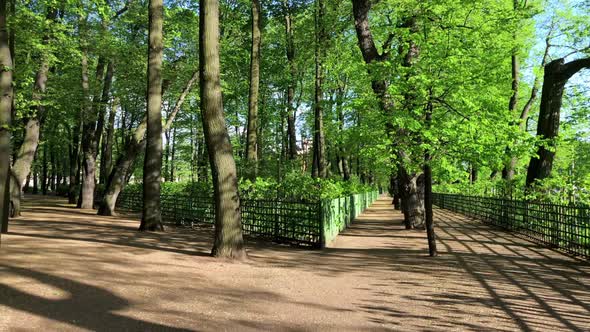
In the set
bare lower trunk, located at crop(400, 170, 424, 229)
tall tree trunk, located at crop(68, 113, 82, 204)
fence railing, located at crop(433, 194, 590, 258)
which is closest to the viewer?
fence railing, located at crop(433, 194, 590, 258)

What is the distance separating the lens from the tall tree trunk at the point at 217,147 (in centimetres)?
896

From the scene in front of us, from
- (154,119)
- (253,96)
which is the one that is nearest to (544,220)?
(253,96)

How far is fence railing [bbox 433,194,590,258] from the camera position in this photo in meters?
10.1

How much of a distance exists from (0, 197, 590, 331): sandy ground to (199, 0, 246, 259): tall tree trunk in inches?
20.1

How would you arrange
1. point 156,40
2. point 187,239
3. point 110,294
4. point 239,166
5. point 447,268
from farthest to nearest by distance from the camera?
point 239,166 → point 156,40 → point 187,239 → point 447,268 → point 110,294

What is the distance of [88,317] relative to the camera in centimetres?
488

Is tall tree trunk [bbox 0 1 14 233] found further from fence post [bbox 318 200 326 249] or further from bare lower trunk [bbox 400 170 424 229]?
bare lower trunk [bbox 400 170 424 229]

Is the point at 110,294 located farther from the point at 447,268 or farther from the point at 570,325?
→ the point at 447,268

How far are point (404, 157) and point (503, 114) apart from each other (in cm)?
278

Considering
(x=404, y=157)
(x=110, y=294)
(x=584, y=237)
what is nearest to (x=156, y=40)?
(x=404, y=157)

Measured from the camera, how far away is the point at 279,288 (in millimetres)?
6914

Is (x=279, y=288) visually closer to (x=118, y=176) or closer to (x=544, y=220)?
(x=544, y=220)

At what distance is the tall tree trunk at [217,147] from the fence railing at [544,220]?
25.6 feet

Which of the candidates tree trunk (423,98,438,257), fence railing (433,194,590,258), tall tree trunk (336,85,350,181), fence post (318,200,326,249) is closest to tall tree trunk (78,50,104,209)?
tall tree trunk (336,85,350,181)
